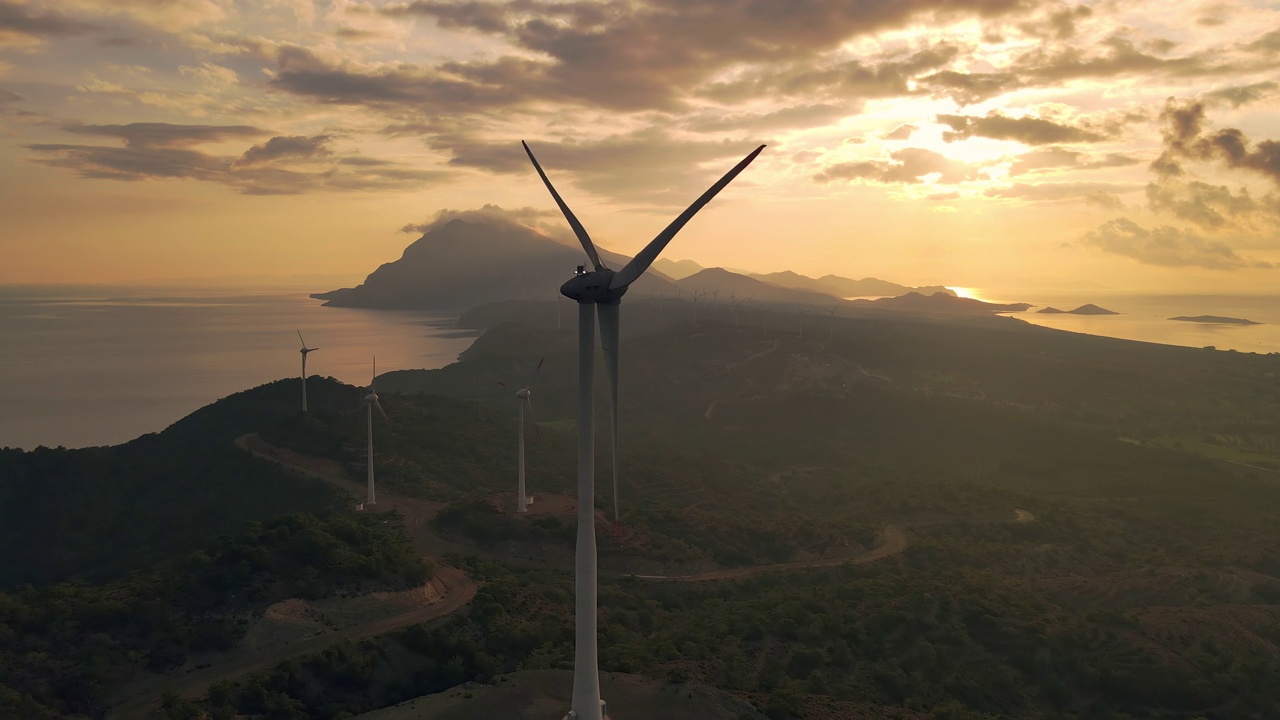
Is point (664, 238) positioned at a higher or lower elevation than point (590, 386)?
higher

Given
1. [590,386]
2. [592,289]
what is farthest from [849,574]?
[592,289]

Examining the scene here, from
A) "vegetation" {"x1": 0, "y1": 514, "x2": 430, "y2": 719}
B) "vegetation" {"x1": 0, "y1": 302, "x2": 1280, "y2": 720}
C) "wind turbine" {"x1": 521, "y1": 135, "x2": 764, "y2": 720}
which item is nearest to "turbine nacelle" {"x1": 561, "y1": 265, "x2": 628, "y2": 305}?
"wind turbine" {"x1": 521, "y1": 135, "x2": 764, "y2": 720}

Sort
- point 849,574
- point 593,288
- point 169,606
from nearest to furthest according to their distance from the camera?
point 593,288
point 169,606
point 849,574

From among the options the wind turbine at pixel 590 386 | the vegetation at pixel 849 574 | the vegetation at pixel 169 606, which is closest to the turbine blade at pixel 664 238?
the wind turbine at pixel 590 386

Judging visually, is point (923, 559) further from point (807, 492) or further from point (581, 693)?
point (581, 693)

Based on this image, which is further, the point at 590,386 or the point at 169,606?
the point at 169,606

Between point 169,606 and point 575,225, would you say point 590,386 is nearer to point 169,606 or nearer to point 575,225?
point 575,225

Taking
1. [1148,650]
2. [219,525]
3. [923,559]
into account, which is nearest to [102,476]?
[219,525]

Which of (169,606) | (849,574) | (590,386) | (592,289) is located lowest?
(849,574)
